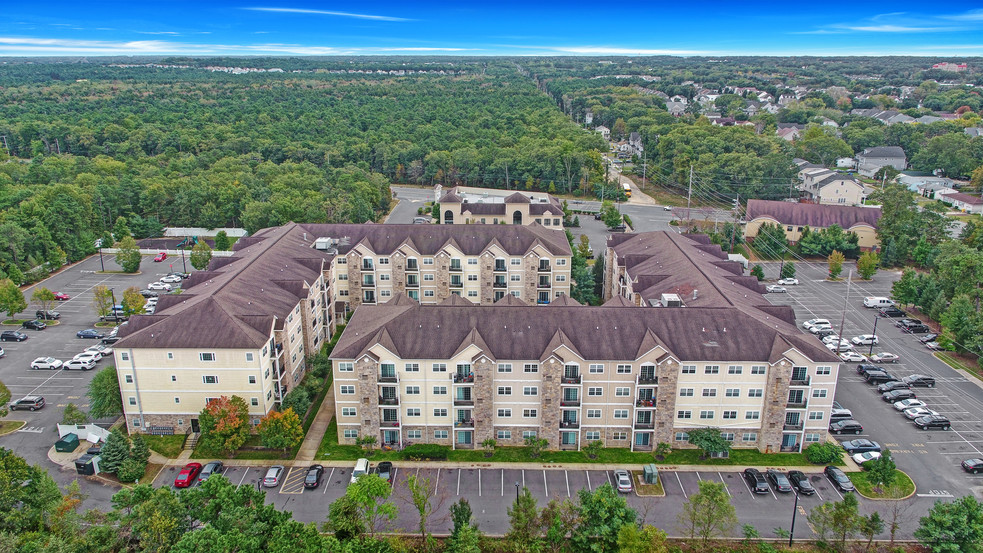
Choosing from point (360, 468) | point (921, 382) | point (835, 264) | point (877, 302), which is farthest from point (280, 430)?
point (835, 264)

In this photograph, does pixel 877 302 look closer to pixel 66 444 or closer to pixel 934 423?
pixel 934 423

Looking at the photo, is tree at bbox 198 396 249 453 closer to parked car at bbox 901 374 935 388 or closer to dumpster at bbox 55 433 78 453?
dumpster at bbox 55 433 78 453

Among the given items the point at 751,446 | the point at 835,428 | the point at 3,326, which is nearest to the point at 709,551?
the point at 751,446

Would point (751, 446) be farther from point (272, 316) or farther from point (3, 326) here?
point (3, 326)

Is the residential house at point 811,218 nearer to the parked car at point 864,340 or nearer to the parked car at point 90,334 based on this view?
the parked car at point 864,340

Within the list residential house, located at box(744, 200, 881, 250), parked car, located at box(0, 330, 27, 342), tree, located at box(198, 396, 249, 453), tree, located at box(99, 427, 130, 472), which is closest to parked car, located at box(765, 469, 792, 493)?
tree, located at box(198, 396, 249, 453)

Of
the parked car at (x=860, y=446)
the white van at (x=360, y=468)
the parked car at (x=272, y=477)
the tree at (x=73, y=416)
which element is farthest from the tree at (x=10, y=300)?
the parked car at (x=860, y=446)
